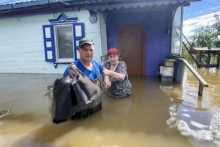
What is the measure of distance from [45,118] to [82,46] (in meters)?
1.63

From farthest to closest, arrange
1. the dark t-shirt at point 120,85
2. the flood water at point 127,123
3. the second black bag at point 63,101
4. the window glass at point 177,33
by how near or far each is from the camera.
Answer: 1. the window glass at point 177,33
2. the dark t-shirt at point 120,85
3. the flood water at point 127,123
4. the second black bag at point 63,101

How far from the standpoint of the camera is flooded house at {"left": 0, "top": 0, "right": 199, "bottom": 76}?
20.6 ft

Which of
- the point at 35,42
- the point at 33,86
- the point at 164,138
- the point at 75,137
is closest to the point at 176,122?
the point at 164,138

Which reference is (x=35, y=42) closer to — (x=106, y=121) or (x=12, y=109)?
(x=12, y=109)

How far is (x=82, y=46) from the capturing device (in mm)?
2699

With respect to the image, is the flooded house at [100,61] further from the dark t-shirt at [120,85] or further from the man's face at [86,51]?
the man's face at [86,51]

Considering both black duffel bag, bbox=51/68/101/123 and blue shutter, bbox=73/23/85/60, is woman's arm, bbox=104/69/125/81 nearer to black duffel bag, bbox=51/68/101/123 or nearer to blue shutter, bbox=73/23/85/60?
black duffel bag, bbox=51/68/101/123

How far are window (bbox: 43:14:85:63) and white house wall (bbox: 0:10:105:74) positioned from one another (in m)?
0.23

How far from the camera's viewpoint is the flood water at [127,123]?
2.53 metres

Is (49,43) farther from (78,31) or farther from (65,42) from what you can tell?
(78,31)

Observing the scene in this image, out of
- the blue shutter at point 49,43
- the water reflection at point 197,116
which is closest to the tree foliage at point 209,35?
the water reflection at point 197,116

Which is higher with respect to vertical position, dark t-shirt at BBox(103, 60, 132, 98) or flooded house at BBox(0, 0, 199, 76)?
flooded house at BBox(0, 0, 199, 76)

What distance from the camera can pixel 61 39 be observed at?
7.16 m

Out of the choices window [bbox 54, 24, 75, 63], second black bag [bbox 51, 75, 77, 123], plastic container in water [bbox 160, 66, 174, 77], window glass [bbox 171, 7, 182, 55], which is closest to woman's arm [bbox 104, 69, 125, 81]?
second black bag [bbox 51, 75, 77, 123]
